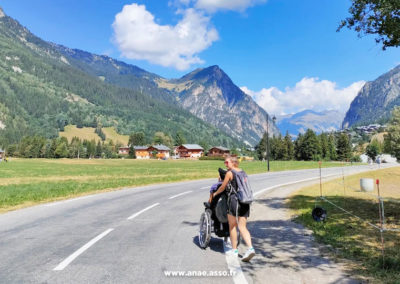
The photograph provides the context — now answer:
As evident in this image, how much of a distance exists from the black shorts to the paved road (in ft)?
3.11

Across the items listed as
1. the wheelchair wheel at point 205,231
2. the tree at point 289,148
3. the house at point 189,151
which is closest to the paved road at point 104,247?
the wheelchair wheel at point 205,231

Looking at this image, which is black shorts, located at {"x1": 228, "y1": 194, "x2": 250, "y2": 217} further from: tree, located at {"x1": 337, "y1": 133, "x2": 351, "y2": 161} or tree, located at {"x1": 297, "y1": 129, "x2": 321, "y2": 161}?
tree, located at {"x1": 337, "y1": 133, "x2": 351, "y2": 161}

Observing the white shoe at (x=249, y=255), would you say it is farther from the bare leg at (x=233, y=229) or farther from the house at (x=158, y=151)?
the house at (x=158, y=151)

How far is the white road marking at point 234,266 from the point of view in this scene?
468cm

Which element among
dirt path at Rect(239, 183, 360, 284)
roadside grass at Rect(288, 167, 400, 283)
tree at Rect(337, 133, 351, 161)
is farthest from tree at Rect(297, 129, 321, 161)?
dirt path at Rect(239, 183, 360, 284)

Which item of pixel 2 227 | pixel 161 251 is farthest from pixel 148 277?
pixel 2 227

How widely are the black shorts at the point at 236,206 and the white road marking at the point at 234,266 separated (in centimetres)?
86

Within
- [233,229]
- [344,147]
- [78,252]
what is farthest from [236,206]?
[344,147]

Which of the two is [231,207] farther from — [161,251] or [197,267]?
[161,251]

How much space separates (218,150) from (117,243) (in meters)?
148

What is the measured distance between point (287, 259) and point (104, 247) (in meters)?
3.88

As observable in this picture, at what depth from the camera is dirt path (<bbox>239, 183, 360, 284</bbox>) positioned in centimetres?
479

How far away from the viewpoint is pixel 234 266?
17.6 ft

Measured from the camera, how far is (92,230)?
8.10 m
